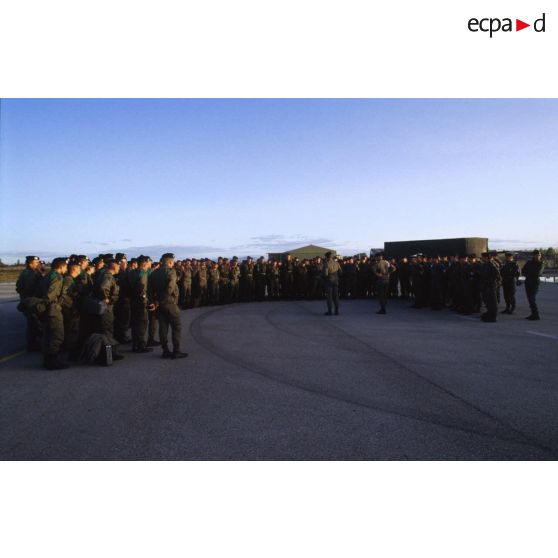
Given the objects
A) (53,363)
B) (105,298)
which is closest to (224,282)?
(105,298)

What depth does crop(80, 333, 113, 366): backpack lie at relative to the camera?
7.78m

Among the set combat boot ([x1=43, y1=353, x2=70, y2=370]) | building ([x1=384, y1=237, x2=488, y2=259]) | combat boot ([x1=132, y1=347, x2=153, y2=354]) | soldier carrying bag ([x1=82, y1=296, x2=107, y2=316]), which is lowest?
combat boot ([x1=132, y1=347, x2=153, y2=354])

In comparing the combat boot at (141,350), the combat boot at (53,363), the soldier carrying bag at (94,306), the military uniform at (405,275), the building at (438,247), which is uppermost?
the building at (438,247)

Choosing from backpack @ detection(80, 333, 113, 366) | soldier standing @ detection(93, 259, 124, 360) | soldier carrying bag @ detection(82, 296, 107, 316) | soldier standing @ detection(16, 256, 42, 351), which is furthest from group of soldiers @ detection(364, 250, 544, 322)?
soldier standing @ detection(16, 256, 42, 351)

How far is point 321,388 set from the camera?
6070 mm

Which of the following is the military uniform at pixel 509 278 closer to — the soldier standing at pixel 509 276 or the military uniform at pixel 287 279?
the soldier standing at pixel 509 276

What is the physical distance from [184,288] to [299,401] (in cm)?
1286

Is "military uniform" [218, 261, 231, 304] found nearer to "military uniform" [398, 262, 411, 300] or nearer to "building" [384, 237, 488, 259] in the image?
"military uniform" [398, 262, 411, 300]

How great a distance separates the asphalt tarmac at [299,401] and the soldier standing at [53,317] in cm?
24

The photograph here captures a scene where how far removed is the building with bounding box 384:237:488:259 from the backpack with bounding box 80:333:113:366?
998 inches

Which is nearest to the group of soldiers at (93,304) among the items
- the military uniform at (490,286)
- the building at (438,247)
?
the military uniform at (490,286)

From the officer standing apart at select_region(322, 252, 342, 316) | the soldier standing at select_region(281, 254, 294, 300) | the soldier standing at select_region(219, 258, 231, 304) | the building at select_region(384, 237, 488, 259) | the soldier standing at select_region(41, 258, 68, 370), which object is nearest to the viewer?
the soldier standing at select_region(41, 258, 68, 370)

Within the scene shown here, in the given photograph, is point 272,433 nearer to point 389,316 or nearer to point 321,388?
point 321,388

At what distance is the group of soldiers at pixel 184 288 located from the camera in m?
8.22
